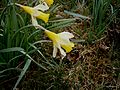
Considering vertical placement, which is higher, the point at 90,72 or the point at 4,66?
the point at 4,66

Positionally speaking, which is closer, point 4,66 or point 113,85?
point 4,66

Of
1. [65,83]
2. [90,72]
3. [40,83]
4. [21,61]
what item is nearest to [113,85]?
[90,72]

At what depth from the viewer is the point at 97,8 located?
2.34 metres

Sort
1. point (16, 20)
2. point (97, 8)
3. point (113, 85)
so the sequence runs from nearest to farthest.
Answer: point (16, 20) < point (113, 85) < point (97, 8)

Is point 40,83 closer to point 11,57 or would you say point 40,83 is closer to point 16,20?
point 11,57

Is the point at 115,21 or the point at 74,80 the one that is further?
the point at 115,21

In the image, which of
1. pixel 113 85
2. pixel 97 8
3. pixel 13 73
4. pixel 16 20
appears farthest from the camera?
pixel 97 8

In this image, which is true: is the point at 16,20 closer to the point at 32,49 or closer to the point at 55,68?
the point at 32,49

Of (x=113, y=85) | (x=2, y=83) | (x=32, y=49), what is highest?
(x=32, y=49)

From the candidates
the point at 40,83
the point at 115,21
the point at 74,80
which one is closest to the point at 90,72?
the point at 74,80

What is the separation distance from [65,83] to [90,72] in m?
0.22

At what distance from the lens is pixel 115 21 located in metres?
2.48

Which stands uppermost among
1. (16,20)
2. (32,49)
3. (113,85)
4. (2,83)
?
(16,20)

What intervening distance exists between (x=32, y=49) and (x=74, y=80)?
0.33 m
